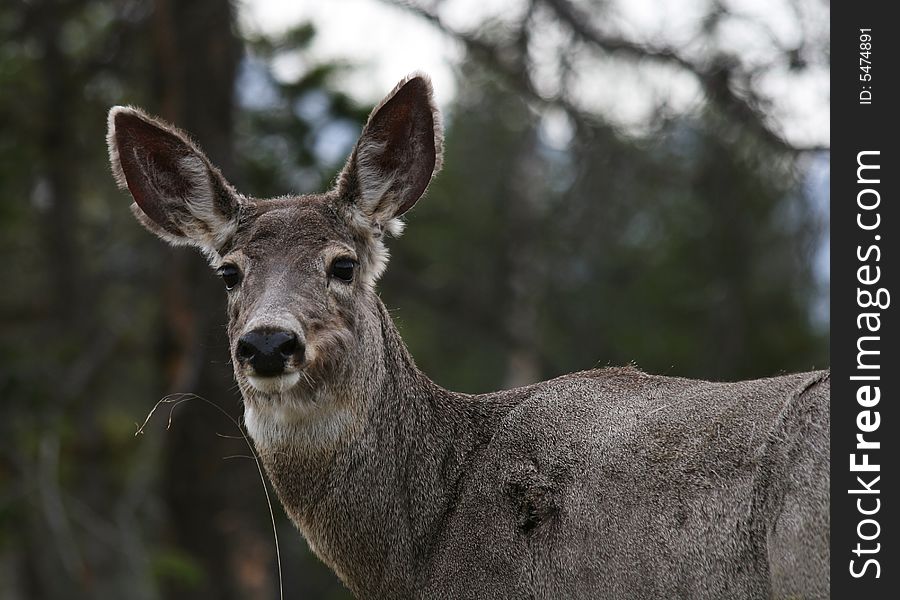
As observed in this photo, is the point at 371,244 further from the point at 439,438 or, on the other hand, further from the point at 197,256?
the point at 197,256

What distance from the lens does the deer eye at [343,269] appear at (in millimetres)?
6871

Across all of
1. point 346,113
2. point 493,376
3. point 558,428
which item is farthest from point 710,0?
point 493,376

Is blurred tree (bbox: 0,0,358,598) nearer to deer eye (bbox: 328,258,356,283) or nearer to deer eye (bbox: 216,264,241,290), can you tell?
deer eye (bbox: 216,264,241,290)

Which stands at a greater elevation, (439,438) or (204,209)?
(204,209)

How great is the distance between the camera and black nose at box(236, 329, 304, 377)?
608 centimetres

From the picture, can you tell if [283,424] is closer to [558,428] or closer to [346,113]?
[558,428]

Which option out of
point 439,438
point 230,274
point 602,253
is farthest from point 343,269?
point 602,253

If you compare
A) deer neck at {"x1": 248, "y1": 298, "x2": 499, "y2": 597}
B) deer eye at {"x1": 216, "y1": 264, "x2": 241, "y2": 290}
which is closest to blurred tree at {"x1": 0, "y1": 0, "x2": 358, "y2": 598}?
deer eye at {"x1": 216, "y1": 264, "x2": 241, "y2": 290}

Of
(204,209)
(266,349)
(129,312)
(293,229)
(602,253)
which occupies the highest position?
(602,253)

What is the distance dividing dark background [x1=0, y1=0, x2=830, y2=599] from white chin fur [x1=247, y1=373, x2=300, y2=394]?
4.44 metres

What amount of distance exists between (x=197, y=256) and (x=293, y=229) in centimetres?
773

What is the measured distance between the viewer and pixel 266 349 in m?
6.08

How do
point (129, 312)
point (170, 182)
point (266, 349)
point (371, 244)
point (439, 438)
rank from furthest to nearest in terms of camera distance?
point (129, 312) < point (170, 182) < point (371, 244) < point (439, 438) < point (266, 349)

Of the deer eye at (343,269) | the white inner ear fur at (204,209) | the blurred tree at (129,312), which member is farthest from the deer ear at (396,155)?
the blurred tree at (129,312)
